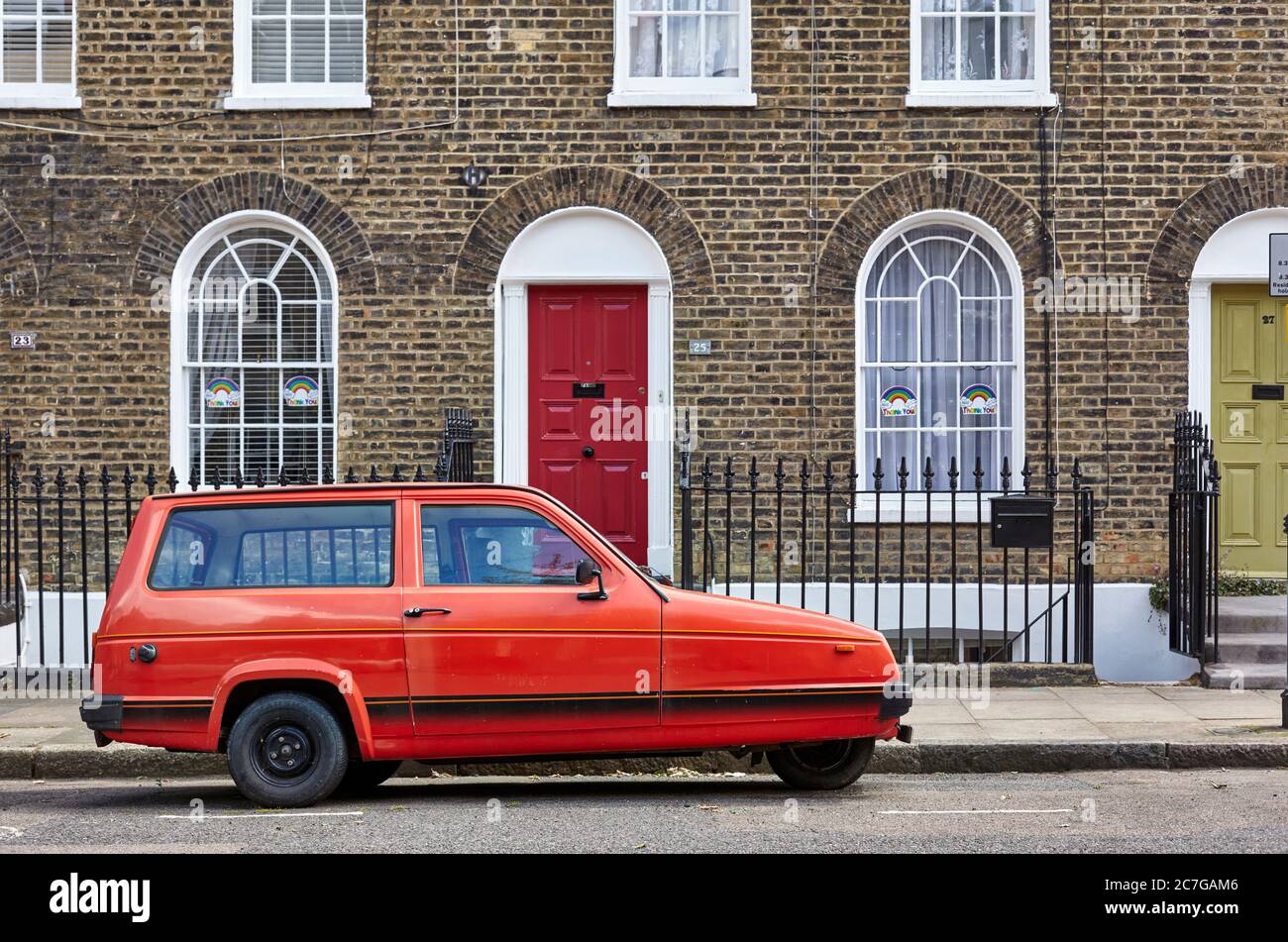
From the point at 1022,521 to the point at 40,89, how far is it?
28.5ft

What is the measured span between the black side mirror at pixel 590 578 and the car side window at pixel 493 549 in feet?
0.33

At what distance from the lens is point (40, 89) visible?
13.1 meters

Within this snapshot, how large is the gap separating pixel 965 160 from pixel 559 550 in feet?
21.9

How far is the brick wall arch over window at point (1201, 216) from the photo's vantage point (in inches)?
503

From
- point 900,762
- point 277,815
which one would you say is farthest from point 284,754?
point 900,762

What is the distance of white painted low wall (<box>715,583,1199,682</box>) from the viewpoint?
12.6 m

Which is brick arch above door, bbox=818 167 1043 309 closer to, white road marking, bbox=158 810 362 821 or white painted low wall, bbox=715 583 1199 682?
white painted low wall, bbox=715 583 1199 682

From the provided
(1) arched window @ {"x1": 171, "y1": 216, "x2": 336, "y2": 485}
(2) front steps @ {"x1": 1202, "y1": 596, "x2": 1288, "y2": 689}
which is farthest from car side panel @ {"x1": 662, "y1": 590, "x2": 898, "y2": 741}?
Result: (1) arched window @ {"x1": 171, "y1": 216, "x2": 336, "y2": 485}

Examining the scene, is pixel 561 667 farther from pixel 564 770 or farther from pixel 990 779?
pixel 990 779

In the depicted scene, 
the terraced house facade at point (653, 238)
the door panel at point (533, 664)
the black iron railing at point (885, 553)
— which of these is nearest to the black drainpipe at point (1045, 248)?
the terraced house facade at point (653, 238)
